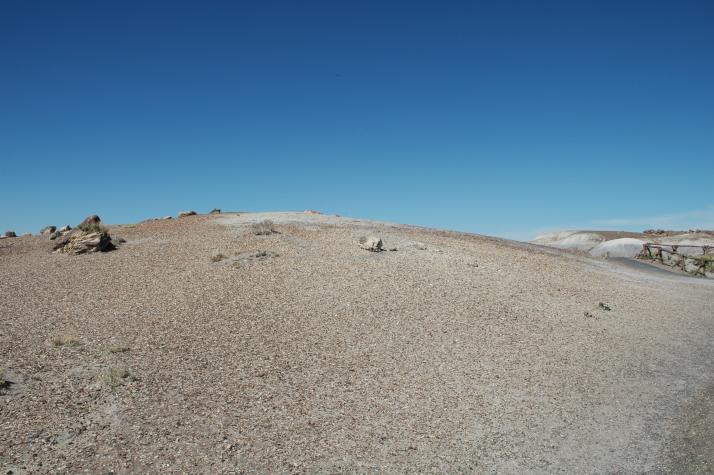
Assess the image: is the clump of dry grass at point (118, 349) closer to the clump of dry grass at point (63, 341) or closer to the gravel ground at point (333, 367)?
the gravel ground at point (333, 367)

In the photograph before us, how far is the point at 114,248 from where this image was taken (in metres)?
Result: 22.5

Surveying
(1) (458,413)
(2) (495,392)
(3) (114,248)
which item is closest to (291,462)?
(1) (458,413)

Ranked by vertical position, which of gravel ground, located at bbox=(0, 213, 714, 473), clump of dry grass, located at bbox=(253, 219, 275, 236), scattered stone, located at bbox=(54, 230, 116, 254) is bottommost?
gravel ground, located at bbox=(0, 213, 714, 473)

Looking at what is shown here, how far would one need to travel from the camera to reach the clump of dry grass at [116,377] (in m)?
9.79

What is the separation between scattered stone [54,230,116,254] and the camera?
2175 cm

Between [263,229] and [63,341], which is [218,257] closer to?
[263,229]

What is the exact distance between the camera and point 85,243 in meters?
21.8

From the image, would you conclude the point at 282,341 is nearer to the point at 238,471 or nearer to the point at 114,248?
the point at 238,471

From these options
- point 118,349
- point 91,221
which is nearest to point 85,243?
point 91,221

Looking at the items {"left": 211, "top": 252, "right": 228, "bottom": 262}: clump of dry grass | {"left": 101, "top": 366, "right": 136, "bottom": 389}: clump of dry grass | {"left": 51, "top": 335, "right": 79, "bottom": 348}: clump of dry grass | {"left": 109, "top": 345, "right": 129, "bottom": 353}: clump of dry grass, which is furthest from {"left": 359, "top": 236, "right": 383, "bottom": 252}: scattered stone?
{"left": 101, "top": 366, "right": 136, "bottom": 389}: clump of dry grass

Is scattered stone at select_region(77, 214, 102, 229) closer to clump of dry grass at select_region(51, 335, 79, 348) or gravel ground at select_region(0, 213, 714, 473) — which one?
gravel ground at select_region(0, 213, 714, 473)

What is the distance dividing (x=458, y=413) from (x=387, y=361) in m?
2.87

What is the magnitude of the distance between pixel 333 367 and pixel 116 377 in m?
4.68

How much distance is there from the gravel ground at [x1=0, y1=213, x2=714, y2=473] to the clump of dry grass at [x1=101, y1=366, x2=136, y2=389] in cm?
4
